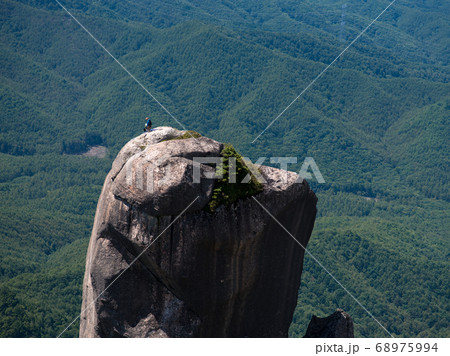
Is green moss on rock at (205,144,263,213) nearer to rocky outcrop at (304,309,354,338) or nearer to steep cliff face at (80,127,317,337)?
steep cliff face at (80,127,317,337)

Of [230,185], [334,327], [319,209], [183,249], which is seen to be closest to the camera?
[183,249]

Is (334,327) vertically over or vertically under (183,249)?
under

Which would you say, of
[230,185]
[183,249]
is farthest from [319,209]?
[183,249]

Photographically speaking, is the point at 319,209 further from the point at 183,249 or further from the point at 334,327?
the point at 183,249

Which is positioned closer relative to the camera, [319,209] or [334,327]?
[334,327]

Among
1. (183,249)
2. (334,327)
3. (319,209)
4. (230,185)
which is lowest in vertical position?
(319,209)

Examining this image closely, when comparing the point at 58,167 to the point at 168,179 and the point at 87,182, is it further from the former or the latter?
the point at 168,179

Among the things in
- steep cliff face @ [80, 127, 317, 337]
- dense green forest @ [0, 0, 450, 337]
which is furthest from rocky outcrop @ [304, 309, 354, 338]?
dense green forest @ [0, 0, 450, 337]
